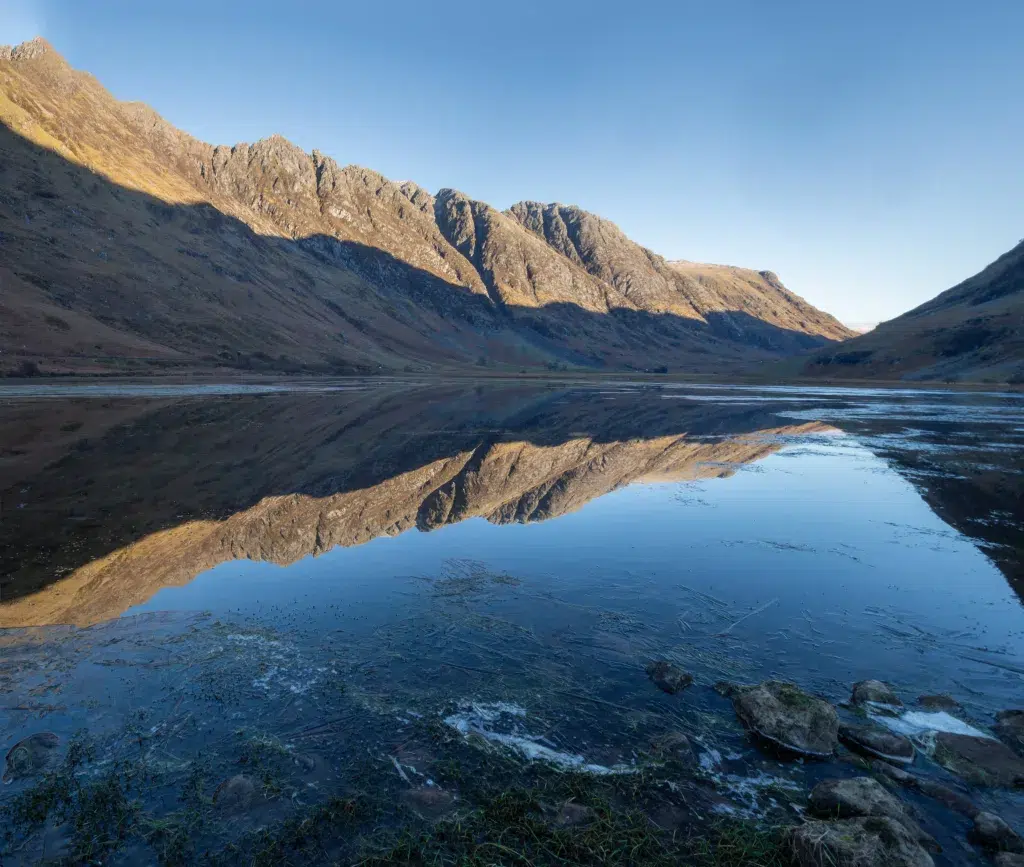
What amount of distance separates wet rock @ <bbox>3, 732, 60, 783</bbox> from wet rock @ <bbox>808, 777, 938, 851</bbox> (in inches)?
384

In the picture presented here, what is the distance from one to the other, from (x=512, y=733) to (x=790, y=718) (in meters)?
4.15

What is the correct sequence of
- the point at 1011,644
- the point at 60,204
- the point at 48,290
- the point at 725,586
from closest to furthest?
the point at 1011,644
the point at 725,586
the point at 48,290
the point at 60,204

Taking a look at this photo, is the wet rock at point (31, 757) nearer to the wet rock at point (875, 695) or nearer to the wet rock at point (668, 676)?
the wet rock at point (668, 676)

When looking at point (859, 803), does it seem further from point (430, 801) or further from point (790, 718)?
point (430, 801)

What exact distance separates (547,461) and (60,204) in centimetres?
12878

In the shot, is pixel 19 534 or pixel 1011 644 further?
pixel 19 534

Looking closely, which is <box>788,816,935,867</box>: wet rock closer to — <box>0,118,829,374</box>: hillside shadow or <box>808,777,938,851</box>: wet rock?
<box>808,777,938,851</box>: wet rock

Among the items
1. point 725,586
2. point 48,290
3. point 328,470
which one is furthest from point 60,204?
point 725,586

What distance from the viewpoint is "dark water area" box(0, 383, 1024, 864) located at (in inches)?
278

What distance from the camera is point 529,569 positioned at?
15516mm

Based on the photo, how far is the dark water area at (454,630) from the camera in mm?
7051

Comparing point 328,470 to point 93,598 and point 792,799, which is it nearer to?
point 93,598

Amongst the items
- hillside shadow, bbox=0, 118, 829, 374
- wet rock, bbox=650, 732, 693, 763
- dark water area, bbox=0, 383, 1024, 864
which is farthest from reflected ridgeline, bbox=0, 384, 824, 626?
hillside shadow, bbox=0, 118, 829, 374

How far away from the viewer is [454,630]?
11648 mm
